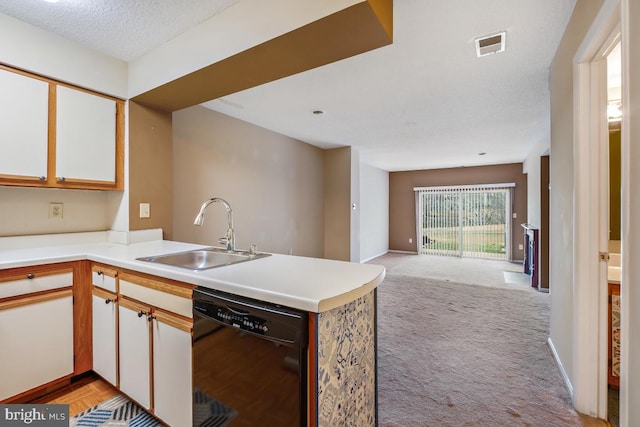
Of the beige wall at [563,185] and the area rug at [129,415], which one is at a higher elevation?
the beige wall at [563,185]

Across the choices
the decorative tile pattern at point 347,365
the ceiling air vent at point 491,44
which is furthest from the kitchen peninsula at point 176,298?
the ceiling air vent at point 491,44

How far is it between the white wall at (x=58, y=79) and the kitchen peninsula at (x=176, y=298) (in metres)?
0.14

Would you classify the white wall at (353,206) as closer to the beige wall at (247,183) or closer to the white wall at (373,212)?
the beige wall at (247,183)

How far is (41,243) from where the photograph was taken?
214 cm

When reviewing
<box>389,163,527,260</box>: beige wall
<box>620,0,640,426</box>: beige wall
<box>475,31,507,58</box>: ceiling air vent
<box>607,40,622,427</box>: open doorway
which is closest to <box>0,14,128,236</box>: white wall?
<box>475,31,507,58</box>: ceiling air vent

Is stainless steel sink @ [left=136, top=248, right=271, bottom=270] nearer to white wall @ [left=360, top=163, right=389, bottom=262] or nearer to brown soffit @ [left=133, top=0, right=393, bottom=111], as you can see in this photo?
brown soffit @ [left=133, top=0, right=393, bottom=111]

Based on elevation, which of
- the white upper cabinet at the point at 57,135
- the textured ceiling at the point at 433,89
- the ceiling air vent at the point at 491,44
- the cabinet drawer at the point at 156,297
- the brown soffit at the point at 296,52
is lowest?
the cabinet drawer at the point at 156,297

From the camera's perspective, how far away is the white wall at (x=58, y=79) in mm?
1854

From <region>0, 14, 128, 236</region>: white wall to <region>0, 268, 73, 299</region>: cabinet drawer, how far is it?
24.6 inches

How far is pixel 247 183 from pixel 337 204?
6.26ft

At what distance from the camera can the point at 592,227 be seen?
1614 millimetres

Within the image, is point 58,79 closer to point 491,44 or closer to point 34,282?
point 34,282

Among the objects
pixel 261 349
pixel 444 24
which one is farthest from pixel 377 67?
pixel 261 349

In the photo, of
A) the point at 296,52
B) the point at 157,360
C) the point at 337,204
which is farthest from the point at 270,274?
the point at 337,204
